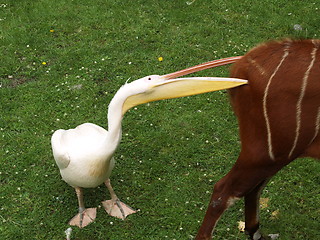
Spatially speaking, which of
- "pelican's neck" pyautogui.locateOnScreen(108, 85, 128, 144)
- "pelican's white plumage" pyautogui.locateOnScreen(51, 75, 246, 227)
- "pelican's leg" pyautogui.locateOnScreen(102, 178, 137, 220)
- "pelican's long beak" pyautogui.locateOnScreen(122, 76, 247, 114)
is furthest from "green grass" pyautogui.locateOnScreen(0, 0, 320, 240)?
"pelican's long beak" pyautogui.locateOnScreen(122, 76, 247, 114)

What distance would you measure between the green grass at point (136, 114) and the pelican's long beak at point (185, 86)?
145 cm

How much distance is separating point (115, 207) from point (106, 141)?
2.90ft

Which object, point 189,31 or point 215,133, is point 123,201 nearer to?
point 215,133

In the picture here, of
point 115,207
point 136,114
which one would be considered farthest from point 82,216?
point 136,114

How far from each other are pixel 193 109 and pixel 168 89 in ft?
7.40

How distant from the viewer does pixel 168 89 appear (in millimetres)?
3771

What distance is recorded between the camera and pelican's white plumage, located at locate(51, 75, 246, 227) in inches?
147

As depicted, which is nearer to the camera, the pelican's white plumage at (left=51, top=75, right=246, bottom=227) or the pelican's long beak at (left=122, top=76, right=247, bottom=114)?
the pelican's long beak at (left=122, top=76, right=247, bottom=114)

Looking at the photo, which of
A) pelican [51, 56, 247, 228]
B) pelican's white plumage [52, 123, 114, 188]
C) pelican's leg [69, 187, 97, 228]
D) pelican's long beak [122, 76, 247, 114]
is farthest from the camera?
pelican's leg [69, 187, 97, 228]

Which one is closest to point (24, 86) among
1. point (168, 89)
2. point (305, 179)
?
point (168, 89)

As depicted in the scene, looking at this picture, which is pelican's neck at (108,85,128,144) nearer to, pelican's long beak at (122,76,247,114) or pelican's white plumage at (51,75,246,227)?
pelican's white plumage at (51,75,246,227)

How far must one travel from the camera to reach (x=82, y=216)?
472 cm

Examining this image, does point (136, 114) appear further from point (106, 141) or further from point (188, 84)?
point (188, 84)

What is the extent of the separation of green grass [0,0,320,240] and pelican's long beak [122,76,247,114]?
4.77 feet
